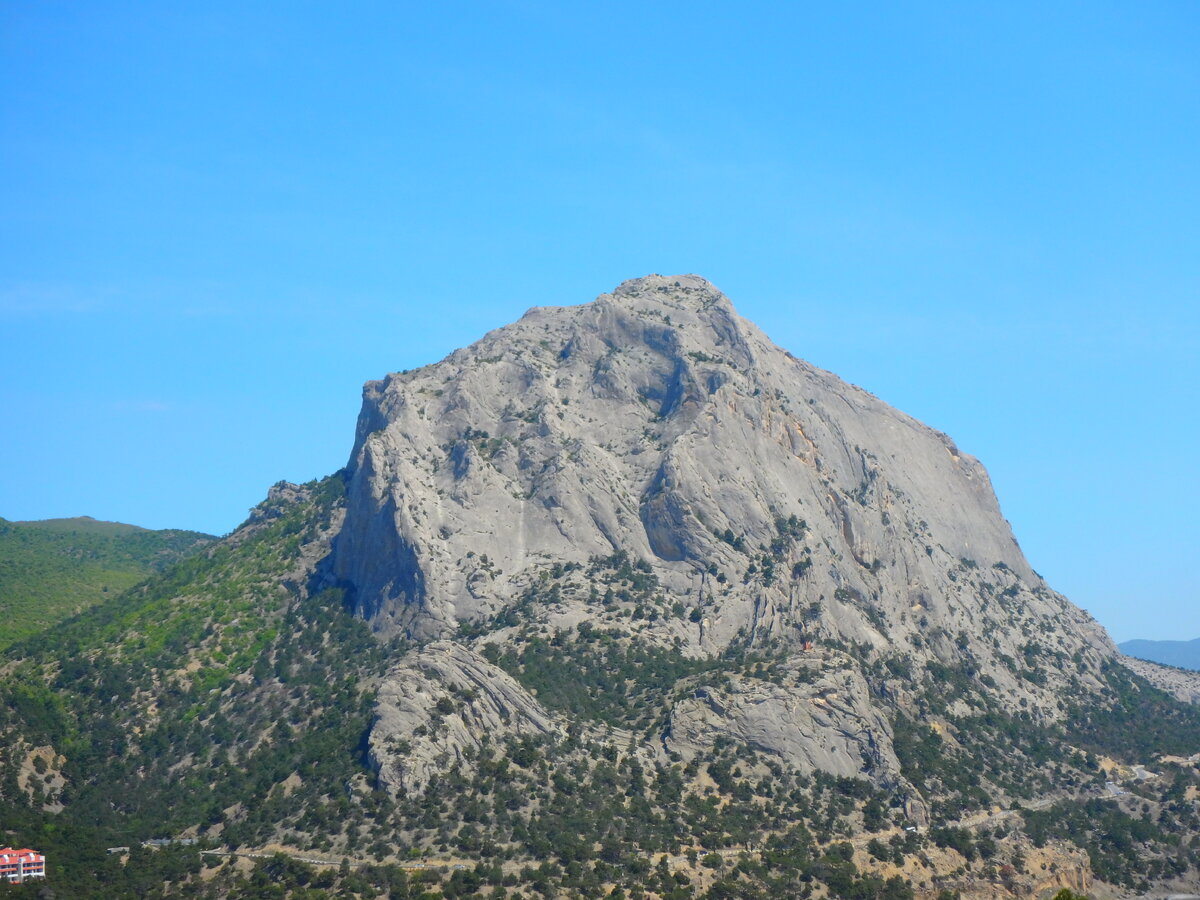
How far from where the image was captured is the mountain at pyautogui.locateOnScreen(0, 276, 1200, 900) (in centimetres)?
13288

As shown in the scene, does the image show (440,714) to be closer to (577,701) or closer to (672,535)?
(577,701)

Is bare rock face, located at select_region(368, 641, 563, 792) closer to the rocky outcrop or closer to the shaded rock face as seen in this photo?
the shaded rock face

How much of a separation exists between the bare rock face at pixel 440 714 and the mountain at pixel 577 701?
1.06 ft

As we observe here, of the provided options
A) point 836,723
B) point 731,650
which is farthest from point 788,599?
point 836,723

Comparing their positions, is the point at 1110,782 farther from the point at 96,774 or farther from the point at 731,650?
the point at 96,774

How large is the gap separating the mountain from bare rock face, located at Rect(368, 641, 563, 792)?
1.06 feet

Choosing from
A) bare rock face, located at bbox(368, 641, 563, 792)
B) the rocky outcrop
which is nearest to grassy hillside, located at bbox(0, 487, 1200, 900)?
bare rock face, located at bbox(368, 641, 563, 792)

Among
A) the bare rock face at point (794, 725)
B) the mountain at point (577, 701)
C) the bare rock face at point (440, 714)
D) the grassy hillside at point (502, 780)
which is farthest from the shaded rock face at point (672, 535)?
the grassy hillside at point (502, 780)

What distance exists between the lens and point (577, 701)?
504 feet

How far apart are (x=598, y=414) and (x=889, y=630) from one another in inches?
1884

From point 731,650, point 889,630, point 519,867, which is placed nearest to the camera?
point 519,867

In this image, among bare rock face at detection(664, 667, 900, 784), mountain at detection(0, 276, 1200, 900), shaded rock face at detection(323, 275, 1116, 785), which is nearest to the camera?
mountain at detection(0, 276, 1200, 900)

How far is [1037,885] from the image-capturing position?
141250mm

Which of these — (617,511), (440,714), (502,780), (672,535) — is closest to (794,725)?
(502,780)
